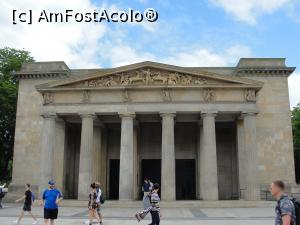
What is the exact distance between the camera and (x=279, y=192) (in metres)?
6.87

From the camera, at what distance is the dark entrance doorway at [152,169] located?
4039 centimetres

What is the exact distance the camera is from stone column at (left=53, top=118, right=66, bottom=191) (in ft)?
115

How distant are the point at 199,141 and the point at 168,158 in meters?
6.94

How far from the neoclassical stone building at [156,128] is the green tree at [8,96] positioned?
4.25 meters

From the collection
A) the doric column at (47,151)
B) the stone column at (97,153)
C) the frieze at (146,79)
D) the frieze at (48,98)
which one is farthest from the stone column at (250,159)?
the frieze at (48,98)

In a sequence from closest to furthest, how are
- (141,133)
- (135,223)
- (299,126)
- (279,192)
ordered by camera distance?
(279,192) → (135,223) → (141,133) → (299,126)

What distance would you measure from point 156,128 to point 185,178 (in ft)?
20.8

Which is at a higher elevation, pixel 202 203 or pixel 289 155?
Answer: pixel 289 155

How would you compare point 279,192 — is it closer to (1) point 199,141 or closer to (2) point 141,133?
(1) point 199,141

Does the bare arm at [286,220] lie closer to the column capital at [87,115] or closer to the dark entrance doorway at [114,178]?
the column capital at [87,115]

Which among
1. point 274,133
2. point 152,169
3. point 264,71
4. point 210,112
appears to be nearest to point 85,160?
point 152,169

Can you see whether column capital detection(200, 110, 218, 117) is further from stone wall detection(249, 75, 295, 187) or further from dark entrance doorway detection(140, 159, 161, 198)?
dark entrance doorway detection(140, 159, 161, 198)

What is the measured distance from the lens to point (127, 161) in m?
32.7

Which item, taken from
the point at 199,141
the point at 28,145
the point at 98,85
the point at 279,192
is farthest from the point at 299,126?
the point at 279,192
